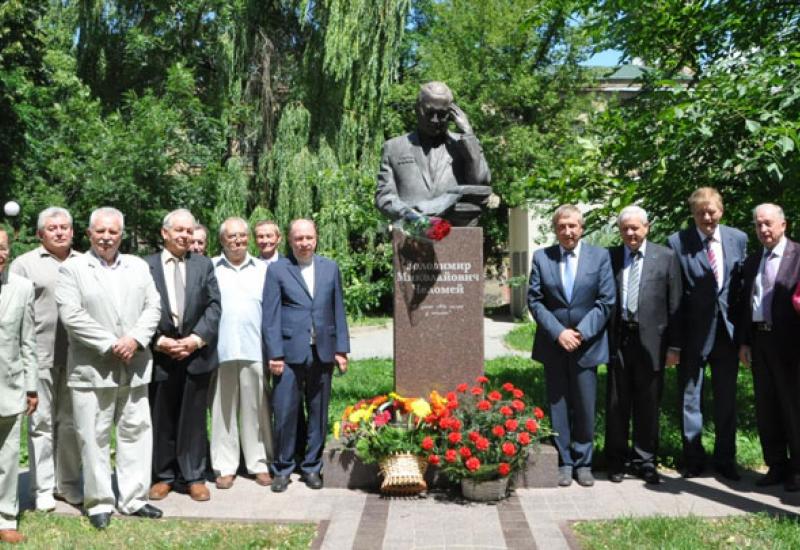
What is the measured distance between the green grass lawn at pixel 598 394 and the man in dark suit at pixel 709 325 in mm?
510

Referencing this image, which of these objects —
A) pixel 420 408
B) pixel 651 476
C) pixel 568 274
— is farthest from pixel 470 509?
pixel 568 274

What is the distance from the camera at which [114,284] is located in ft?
15.6

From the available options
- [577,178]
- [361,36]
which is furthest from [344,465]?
[361,36]

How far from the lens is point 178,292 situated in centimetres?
536

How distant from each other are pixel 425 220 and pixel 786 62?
3459 millimetres

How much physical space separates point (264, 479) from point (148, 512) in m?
0.99

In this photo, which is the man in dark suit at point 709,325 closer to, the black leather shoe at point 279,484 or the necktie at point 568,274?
the necktie at point 568,274

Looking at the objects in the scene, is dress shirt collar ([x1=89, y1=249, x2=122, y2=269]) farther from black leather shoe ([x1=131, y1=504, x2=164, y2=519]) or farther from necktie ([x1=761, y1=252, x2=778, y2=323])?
necktie ([x1=761, y1=252, x2=778, y2=323])

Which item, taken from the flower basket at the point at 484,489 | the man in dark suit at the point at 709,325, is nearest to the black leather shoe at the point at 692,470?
the man in dark suit at the point at 709,325

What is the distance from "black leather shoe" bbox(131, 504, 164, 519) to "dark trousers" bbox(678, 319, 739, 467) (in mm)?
3803

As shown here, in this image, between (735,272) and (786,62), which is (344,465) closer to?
(735,272)

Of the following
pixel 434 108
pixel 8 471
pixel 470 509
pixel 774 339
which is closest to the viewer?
pixel 8 471

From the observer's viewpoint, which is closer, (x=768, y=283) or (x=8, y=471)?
(x=8, y=471)

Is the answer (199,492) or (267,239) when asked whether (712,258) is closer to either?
(267,239)
